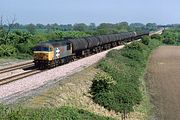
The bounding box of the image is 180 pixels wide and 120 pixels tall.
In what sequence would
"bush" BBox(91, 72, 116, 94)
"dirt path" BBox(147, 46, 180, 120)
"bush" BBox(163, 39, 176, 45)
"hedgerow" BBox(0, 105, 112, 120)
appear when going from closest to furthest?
"hedgerow" BBox(0, 105, 112, 120) → "bush" BBox(91, 72, 116, 94) → "dirt path" BBox(147, 46, 180, 120) → "bush" BBox(163, 39, 176, 45)

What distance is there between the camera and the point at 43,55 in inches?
1542

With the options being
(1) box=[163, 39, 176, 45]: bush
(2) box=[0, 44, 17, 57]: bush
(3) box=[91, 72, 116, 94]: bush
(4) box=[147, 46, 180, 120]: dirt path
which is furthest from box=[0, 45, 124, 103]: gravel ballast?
(1) box=[163, 39, 176, 45]: bush

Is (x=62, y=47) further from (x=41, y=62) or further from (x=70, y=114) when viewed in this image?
(x=70, y=114)

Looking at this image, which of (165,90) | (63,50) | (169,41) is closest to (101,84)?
(165,90)

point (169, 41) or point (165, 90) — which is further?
point (169, 41)

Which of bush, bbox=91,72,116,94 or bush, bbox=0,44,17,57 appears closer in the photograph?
bush, bbox=91,72,116,94

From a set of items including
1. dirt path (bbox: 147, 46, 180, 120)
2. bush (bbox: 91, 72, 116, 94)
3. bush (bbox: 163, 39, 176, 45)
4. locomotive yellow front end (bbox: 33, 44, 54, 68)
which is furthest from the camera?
bush (bbox: 163, 39, 176, 45)

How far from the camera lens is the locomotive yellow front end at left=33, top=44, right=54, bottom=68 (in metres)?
38.9

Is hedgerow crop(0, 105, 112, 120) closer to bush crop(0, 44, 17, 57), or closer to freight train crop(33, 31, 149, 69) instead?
freight train crop(33, 31, 149, 69)

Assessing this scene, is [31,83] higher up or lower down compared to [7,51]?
higher up

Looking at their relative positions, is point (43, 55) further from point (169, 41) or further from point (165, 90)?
point (169, 41)

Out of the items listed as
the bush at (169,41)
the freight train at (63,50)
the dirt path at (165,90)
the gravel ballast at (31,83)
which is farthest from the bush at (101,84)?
the bush at (169,41)

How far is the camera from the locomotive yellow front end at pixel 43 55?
1531 inches

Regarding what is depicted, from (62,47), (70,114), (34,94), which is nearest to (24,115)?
(70,114)
